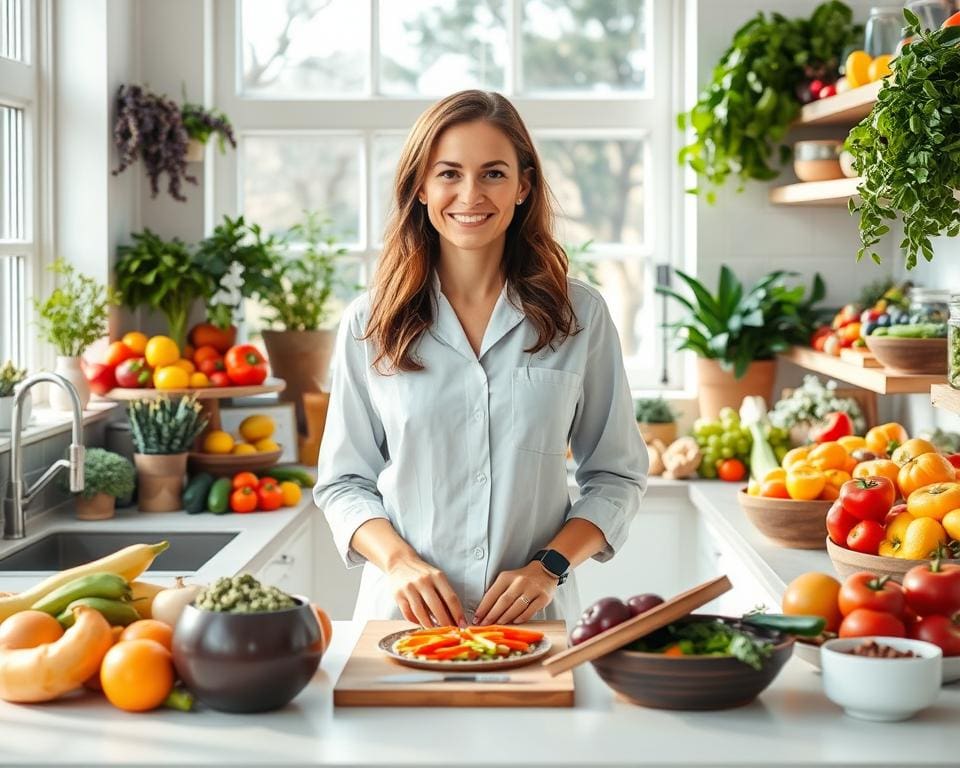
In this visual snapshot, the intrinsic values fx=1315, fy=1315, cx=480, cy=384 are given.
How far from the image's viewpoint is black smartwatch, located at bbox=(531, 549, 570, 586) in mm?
2162

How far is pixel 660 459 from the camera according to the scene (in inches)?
169

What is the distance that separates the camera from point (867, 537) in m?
2.51

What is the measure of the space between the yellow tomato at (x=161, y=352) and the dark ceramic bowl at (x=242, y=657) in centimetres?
238

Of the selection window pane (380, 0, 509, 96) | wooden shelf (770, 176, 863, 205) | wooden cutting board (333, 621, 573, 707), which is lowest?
wooden cutting board (333, 621, 573, 707)

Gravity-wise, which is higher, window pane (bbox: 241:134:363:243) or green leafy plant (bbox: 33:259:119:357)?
window pane (bbox: 241:134:363:243)

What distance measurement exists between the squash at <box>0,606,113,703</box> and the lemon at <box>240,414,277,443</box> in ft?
7.85

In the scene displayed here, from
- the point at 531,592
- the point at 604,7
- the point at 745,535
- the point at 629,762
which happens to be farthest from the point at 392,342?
the point at 604,7

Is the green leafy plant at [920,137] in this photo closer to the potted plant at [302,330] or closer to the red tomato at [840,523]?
the red tomato at [840,523]

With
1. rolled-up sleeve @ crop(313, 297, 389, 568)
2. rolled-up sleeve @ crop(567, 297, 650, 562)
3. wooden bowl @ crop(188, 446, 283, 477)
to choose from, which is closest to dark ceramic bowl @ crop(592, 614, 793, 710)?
rolled-up sleeve @ crop(567, 297, 650, 562)

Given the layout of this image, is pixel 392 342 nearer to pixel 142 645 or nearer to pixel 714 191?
pixel 142 645

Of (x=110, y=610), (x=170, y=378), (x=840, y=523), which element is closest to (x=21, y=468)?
(x=170, y=378)

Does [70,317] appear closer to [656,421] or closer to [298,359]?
[298,359]

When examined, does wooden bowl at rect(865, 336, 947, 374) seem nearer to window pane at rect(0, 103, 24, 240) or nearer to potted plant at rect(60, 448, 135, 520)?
potted plant at rect(60, 448, 135, 520)

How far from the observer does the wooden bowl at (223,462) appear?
154 inches
